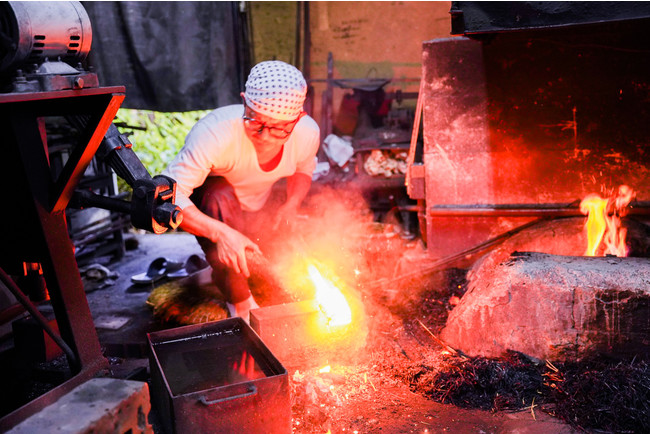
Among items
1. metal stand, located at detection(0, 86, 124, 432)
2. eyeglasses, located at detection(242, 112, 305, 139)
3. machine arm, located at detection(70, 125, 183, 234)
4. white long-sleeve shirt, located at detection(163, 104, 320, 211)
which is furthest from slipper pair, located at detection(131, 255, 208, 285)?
machine arm, located at detection(70, 125, 183, 234)

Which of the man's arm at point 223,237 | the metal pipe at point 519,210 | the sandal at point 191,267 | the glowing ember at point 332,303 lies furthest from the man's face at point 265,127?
the sandal at point 191,267

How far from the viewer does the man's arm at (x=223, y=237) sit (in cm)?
436

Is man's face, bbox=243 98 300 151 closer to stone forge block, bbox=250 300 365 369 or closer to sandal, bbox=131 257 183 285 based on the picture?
stone forge block, bbox=250 300 365 369

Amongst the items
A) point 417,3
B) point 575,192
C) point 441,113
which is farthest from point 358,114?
point 575,192

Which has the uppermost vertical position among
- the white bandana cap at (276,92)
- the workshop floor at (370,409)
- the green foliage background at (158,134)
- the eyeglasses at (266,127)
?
the white bandana cap at (276,92)

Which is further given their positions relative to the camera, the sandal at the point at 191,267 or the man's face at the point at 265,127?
the sandal at the point at 191,267

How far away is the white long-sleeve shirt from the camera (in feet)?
14.7

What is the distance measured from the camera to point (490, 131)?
17.2ft

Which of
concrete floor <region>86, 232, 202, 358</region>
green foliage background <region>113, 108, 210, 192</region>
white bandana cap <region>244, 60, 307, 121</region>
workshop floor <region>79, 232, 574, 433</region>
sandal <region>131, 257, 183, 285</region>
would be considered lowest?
concrete floor <region>86, 232, 202, 358</region>

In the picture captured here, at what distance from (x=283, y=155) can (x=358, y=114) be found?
9.22 ft

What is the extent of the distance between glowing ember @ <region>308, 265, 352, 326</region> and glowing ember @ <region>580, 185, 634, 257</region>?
2272 millimetres

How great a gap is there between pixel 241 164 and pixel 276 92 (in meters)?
0.87

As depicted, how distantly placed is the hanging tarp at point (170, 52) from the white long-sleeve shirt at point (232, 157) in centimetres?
274

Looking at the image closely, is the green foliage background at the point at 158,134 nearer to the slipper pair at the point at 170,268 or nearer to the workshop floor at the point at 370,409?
the slipper pair at the point at 170,268
